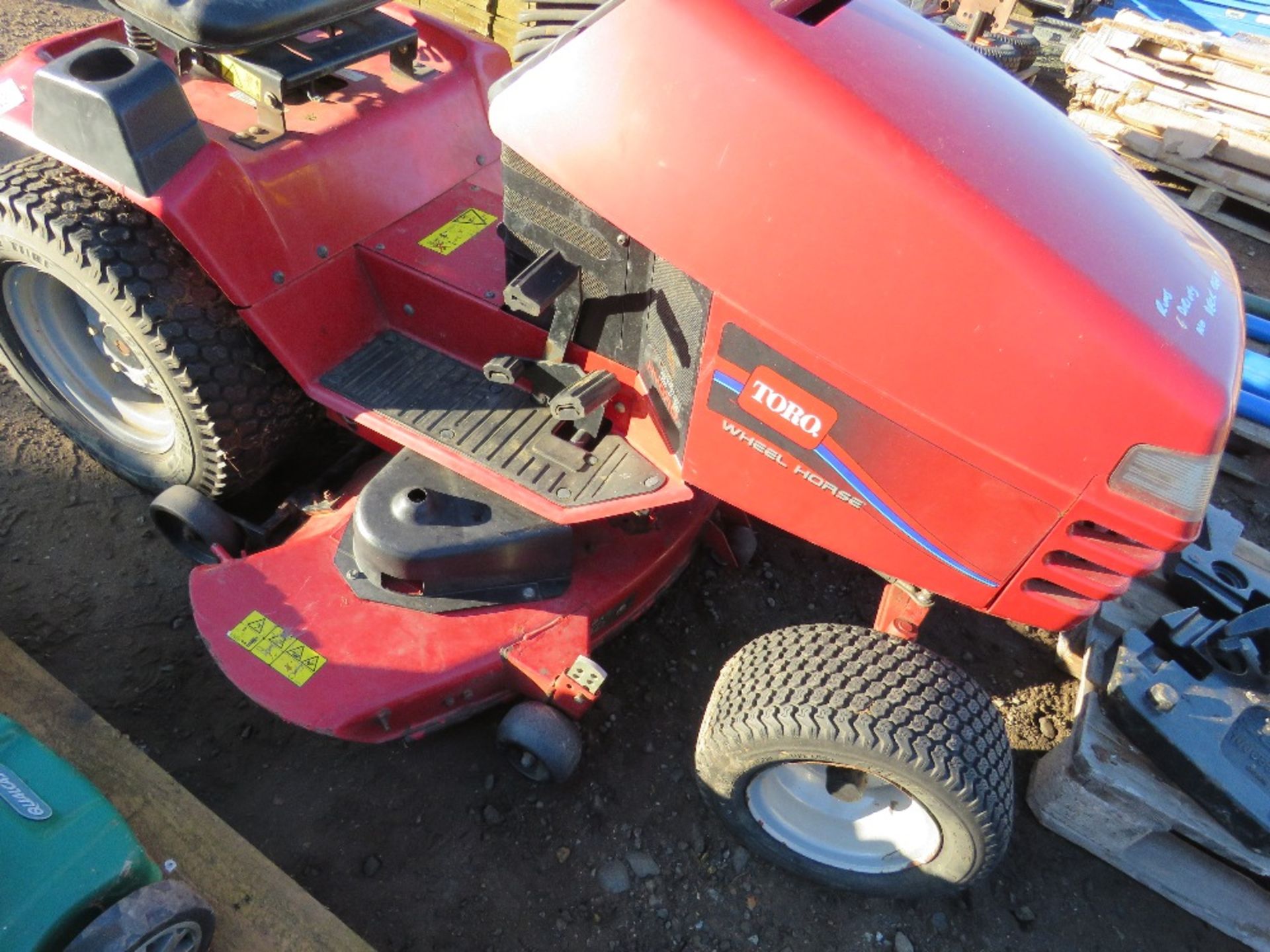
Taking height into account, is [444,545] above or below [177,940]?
above

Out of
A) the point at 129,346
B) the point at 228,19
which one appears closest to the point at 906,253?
the point at 228,19

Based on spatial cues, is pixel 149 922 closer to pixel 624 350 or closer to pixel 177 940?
pixel 177 940

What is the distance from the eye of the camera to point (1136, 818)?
2020mm

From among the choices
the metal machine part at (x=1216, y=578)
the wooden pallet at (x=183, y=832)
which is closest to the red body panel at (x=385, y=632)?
the wooden pallet at (x=183, y=832)

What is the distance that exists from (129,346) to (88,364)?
0.54 meters

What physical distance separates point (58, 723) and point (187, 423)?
76 centimetres

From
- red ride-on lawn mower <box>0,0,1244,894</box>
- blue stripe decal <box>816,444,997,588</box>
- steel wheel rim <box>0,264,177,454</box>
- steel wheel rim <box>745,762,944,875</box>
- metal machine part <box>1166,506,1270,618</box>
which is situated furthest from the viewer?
steel wheel rim <box>0,264,177,454</box>

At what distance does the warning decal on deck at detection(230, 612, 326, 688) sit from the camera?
2057 mm

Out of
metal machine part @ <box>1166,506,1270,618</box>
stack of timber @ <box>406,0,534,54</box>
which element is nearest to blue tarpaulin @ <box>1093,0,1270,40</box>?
stack of timber @ <box>406,0,534,54</box>

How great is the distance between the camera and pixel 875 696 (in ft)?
5.80

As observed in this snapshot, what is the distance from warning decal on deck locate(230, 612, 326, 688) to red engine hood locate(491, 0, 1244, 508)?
48.9 inches

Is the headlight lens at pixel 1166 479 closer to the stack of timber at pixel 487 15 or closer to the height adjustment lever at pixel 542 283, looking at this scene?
the height adjustment lever at pixel 542 283

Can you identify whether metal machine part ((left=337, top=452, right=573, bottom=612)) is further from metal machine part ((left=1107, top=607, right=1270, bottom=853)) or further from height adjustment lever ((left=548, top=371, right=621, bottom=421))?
metal machine part ((left=1107, top=607, right=1270, bottom=853))

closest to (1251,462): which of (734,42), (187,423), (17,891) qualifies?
(734,42)
